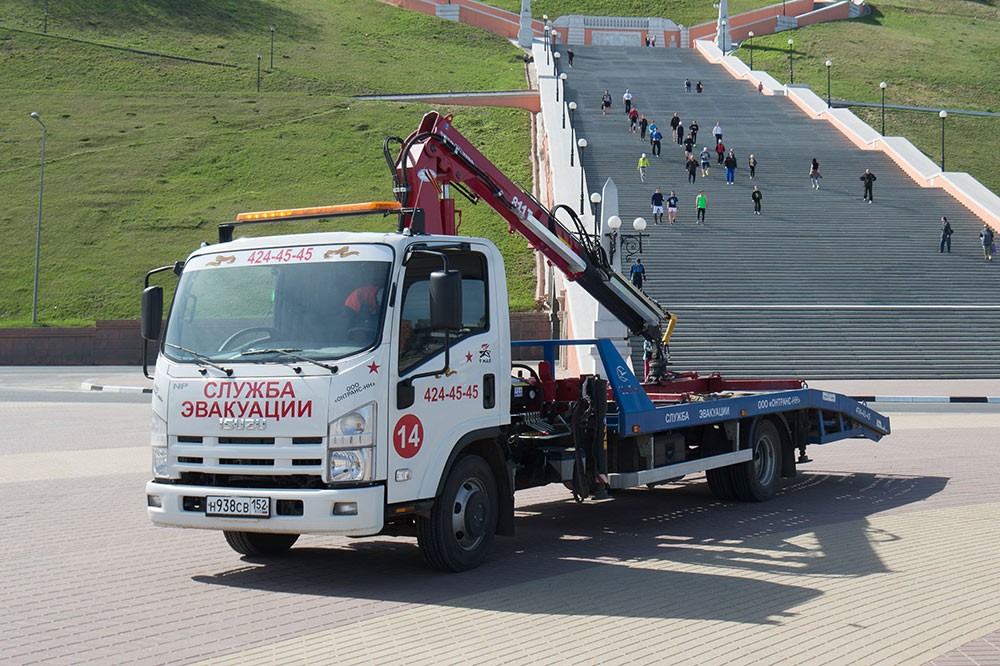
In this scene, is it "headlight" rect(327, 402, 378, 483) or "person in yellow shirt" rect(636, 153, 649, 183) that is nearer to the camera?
"headlight" rect(327, 402, 378, 483)

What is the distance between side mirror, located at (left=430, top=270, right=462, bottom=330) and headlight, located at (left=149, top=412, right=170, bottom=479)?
7.17 feet

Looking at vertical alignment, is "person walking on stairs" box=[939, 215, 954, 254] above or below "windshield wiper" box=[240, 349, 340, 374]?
above

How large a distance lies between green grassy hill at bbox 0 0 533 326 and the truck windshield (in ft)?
55.3

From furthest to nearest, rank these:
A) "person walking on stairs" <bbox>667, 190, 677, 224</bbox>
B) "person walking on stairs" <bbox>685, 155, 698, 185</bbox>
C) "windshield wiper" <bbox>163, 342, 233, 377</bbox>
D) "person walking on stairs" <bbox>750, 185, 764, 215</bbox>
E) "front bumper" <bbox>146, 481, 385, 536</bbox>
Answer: "person walking on stairs" <bbox>685, 155, 698, 185</bbox> → "person walking on stairs" <bbox>750, 185, 764, 215</bbox> → "person walking on stairs" <bbox>667, 190, 677, 224</bbox> → "windshield wiper" <bbox>163, 342, 233, 377</bbox> → "front bumper" <bbox>146, 481, 385, 536</bbox>

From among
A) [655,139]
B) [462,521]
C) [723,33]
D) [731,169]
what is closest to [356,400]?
[462,521]

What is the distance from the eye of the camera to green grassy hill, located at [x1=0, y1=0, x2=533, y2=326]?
44.1 metres

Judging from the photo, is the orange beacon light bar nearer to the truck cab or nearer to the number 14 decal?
the truck cab

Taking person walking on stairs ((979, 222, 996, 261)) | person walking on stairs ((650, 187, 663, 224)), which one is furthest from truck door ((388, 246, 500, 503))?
person walking on stairs ((979, 222, 996, 261))

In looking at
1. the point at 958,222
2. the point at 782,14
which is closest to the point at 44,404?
the point at 958,222

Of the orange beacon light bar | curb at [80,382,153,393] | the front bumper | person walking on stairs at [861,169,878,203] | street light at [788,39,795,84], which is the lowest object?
curb at [80,382,153,393]

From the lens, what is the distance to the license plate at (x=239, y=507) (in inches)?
314

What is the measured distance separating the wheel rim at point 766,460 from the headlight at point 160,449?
6596 millimetres

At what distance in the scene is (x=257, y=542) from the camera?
945 cm

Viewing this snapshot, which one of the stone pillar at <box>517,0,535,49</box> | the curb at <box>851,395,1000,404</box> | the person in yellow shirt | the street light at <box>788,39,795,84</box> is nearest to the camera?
the curb at <box>851,395,1000,404</box>
